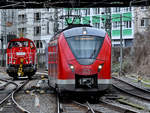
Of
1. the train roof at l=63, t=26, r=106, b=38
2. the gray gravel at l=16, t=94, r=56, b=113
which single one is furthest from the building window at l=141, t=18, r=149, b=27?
the gray gravel at l=16, t=94, r=56, b=113

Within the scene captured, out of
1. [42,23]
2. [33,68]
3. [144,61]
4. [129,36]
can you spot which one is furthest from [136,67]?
[42,23]

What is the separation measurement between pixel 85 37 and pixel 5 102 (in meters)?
4.22

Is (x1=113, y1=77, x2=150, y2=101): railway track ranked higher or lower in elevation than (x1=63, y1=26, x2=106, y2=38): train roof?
lower

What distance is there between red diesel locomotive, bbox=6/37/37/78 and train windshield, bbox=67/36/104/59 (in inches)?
565

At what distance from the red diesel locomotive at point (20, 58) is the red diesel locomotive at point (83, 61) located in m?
14.0

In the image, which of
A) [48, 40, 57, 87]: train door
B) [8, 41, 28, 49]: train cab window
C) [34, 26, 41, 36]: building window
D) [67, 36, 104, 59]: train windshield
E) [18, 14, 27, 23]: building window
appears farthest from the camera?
[18, 14, 27, 23]: building window

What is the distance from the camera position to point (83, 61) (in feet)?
43.6

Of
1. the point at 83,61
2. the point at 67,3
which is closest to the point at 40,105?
the point at 83,61

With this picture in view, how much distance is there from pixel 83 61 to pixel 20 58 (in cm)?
1500

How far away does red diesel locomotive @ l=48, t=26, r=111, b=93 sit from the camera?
13.2 metres

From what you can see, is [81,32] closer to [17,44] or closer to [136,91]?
[136,91]

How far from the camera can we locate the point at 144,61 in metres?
35.2

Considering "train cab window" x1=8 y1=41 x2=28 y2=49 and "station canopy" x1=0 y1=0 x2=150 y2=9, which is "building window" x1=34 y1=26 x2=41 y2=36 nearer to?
"train cab window" x1=8 y1=41 x2=28 y2=49

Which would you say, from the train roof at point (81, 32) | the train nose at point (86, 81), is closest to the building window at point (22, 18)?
the train roof at point (81, 32)
